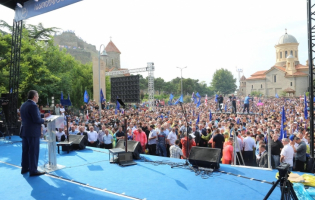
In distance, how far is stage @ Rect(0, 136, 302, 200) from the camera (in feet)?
13.7

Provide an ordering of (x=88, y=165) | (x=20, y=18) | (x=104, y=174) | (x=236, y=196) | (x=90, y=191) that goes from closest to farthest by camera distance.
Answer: (x=236, y=196)
(x=90, y=191)
(x=104, y=174)
(x=88, y=165)
(x=20, y=18)

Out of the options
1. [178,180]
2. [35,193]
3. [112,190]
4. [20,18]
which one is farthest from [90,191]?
[20,18]

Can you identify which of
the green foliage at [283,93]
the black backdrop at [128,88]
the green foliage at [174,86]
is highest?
the green foliage at [174,86]

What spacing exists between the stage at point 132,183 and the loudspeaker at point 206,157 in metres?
0.29

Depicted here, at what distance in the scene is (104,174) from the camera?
5.42 metres

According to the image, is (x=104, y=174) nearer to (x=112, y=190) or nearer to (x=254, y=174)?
(x=112, y=190)

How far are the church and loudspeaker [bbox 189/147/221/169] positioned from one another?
80.6 metres

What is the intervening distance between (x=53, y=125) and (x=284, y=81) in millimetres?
85323

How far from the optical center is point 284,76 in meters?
77.8

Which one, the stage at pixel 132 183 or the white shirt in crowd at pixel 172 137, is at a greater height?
the white shirt in crowd at pixel 172 137

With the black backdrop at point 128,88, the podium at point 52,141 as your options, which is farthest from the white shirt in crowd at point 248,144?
the black backdrop at point 128,88

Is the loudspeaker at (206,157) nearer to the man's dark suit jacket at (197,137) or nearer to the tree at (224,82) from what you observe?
the man's dark suit jacket at (197,137)

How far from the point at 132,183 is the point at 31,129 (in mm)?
2466

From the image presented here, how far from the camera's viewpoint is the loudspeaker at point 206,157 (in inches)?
218
